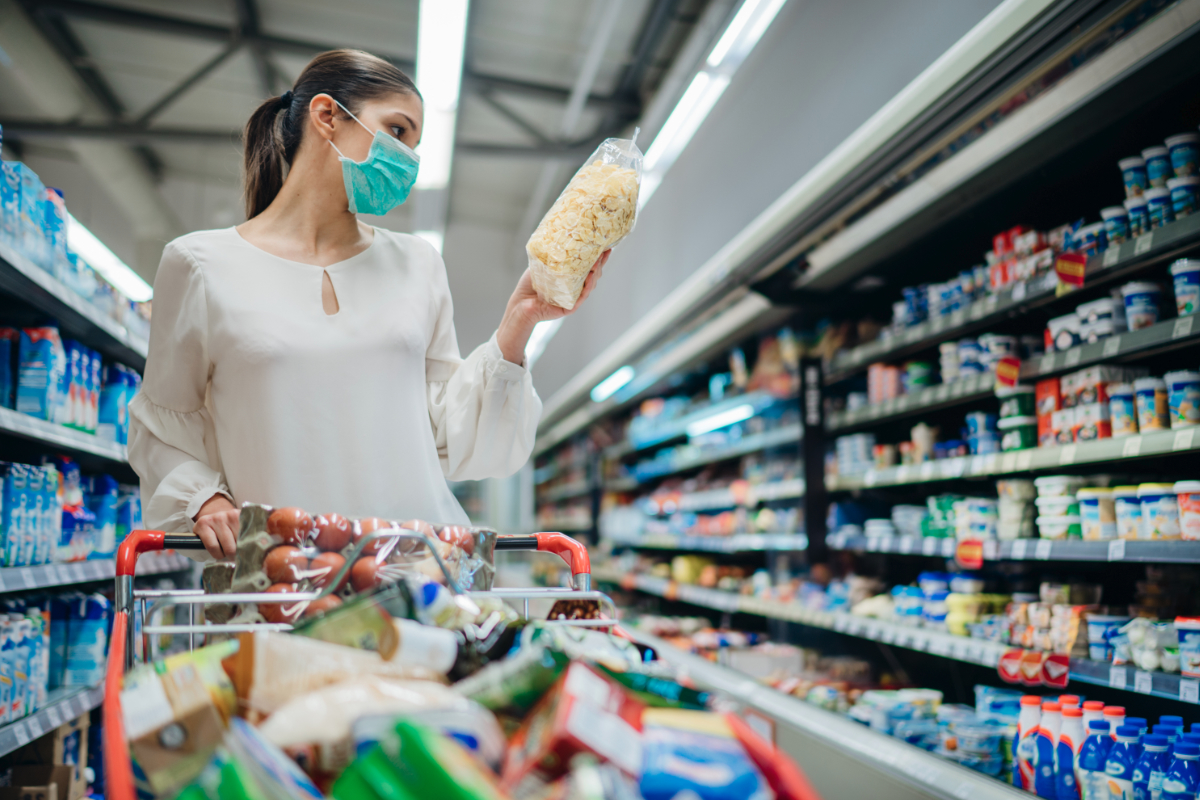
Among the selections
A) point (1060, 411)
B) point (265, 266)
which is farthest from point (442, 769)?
point (1060, 411)

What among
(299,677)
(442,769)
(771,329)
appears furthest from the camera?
(771,329)

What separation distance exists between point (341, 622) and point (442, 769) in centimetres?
30

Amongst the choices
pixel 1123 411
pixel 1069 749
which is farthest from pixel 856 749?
pixel 1123 411

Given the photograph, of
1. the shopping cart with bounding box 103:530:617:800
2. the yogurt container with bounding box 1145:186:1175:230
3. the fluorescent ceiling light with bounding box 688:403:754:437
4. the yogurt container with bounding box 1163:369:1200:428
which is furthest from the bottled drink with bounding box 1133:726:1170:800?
the fluorescent ceiling light with bounding box 688:403:754:437

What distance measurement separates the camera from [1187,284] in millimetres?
2148

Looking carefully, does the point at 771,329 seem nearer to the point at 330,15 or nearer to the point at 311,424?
the point at 311,424

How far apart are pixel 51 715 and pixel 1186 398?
10.9ft

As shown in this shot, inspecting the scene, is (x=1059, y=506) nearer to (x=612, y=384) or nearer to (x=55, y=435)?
(x=55, y=435)

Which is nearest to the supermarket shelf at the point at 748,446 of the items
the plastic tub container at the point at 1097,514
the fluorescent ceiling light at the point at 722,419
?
the fluorescent ceiling light at the point at 722,419

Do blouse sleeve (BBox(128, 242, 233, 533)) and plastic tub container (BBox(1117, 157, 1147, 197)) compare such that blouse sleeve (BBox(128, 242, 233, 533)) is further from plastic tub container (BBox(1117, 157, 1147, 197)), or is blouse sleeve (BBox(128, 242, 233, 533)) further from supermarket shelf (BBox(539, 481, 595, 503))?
supermarket shelf (BBox(539, 481, 595, 503))

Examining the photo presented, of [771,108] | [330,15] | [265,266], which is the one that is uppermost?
[330,15]

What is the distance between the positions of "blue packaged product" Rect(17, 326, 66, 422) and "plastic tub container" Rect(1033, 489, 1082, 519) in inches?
126

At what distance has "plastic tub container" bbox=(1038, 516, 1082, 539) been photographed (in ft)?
8.24

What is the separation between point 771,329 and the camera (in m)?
4.60
